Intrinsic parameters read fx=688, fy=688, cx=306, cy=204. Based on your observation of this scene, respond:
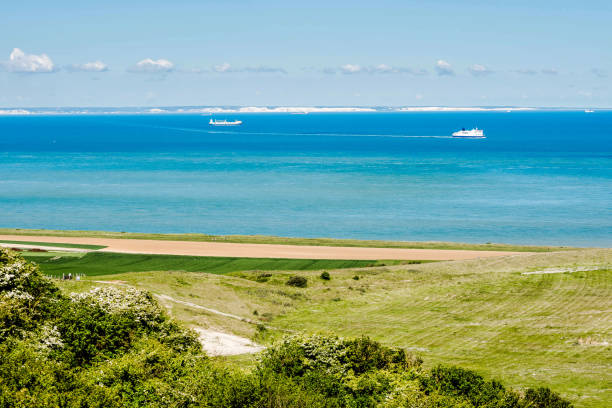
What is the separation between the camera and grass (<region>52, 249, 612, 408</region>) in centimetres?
4825

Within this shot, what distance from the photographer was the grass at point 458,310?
158 feet

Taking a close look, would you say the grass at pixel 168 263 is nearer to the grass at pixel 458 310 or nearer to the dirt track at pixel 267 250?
the dirt track at pixel 267 250

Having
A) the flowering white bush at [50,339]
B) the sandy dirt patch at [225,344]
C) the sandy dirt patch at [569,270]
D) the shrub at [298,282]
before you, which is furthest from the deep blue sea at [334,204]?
the flowering white bush at [50,339]

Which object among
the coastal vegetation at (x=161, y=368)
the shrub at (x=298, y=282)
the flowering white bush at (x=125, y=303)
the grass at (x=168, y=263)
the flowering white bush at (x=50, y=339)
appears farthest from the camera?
the grass at (x=168, y=263)

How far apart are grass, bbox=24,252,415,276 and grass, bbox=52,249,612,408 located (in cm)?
389

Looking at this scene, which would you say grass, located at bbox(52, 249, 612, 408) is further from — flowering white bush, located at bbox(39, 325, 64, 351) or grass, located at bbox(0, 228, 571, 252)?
grass, located at bbox(0, 228, 571, 252)

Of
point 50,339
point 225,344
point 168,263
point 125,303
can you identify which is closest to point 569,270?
point 225,344

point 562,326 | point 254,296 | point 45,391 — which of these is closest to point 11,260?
point 45,391

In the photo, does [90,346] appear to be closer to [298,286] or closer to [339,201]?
[298,286]

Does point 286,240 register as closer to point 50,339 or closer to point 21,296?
point 21,296

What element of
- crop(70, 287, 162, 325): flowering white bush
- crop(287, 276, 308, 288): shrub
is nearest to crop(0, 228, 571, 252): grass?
crop(287, 276, 308, 288): shrub

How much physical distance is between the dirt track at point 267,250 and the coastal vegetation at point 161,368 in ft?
160

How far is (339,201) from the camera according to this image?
150m

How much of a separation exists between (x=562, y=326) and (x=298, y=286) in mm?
27638
